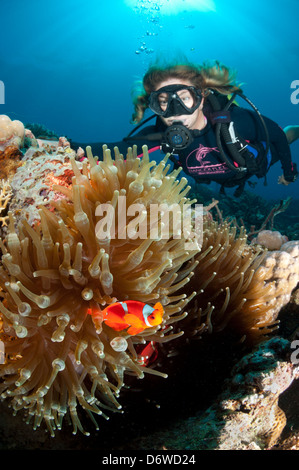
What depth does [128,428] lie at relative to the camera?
2020 mm

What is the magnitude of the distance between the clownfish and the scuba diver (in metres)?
3.65

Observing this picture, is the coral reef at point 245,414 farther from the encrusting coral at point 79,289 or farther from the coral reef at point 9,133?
the coral reef at point 9,133

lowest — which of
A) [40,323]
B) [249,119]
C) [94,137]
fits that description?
[40,323]

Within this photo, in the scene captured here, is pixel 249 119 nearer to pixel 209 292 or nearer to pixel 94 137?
pixel 209 292

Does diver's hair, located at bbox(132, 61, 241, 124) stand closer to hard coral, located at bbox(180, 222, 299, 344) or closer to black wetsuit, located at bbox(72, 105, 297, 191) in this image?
black wetsuit, located at bbox(72, 105, 297, 191)

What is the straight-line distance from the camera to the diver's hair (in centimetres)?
518

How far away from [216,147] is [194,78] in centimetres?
132

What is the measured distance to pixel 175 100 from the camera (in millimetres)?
5098

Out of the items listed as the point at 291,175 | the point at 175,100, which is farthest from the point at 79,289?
the point at 291,175

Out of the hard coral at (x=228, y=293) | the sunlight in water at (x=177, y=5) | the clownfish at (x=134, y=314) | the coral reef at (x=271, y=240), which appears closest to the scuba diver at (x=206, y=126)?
the coral reef at (x=271, y=240)

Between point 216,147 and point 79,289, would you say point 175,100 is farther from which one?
point 79,289

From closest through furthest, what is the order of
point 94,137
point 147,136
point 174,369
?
point 174,369
point 147,136
point 94,137
